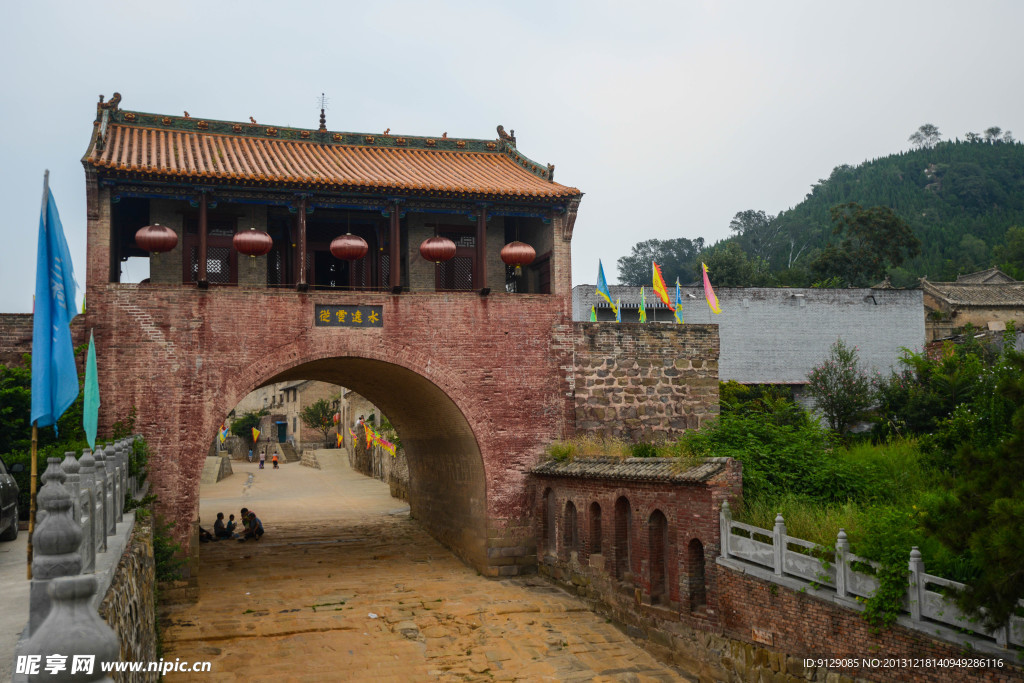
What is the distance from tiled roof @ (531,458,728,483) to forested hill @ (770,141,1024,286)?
1647 inches

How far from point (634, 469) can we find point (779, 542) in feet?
10.4

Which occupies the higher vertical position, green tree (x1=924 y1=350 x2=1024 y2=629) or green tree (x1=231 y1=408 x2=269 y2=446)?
green tree (x1=924 y1=350 x2=1024 y2=629)

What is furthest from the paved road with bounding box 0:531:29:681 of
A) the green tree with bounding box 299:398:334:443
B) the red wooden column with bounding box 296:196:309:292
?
the green tree with bounding box 299:398:334:443

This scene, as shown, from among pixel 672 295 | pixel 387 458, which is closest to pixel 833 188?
pixel 672 295

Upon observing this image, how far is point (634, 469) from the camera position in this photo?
1254cm

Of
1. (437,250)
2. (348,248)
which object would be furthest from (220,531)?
(437,250)

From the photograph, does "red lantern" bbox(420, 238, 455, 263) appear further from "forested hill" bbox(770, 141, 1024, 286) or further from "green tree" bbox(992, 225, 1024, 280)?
"forested hill" bbox(770, 141, 1024, 286)

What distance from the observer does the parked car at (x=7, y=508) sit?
29.3ft

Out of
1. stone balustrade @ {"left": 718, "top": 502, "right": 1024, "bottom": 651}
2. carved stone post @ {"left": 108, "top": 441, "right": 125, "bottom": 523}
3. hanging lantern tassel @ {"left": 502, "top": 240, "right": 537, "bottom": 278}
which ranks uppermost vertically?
hanging lantern tassel @ {"left": 502, "top": 240, "right": 537, "bottom": 278}

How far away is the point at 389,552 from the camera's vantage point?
1803 centimetres

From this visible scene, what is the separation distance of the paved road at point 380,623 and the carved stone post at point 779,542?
91.7 inches

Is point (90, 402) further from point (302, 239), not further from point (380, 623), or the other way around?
point (302, 239)

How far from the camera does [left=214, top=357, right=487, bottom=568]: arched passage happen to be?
16.1 meters

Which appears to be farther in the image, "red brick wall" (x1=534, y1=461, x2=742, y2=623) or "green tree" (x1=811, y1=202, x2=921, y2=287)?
"green tree" (x1=811, y1=202, x2=921, y2=287)
